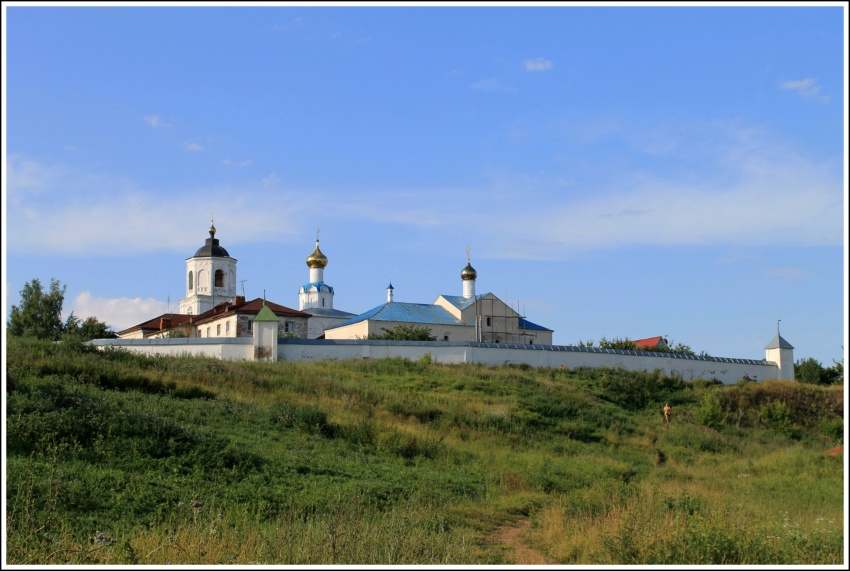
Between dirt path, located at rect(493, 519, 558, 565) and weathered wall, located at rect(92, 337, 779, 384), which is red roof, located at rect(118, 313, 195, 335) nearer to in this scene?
weathered wall, located at rect(92, 337, 779, 384)

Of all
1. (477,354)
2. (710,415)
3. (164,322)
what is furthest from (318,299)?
(710,415)

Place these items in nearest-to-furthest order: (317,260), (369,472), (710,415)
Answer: (369,472) → (710,415) → (317,260)

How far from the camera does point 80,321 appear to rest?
4481 cm

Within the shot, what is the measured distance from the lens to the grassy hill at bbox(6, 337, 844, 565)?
7293mm

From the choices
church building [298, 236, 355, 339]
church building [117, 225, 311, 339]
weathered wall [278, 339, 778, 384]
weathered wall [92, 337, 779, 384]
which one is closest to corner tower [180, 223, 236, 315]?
church building [117, 225, 311, 339]

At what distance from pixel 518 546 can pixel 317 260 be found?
4833 cm

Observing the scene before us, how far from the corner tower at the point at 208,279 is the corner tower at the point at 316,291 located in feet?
24.3

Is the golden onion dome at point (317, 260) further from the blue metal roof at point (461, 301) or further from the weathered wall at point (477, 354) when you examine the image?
the weathered wall at point (477, 354)

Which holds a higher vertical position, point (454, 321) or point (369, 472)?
point (454, 321)

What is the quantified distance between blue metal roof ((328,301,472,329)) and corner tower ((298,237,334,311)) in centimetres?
962

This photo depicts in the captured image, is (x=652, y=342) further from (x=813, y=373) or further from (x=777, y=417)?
(x=777, y=417)

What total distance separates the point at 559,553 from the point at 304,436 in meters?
6.99

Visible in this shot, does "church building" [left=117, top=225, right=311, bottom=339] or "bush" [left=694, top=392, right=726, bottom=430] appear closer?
"bush" [left=694, top=392, right=726, bottom=430]

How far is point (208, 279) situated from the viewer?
198 feet
